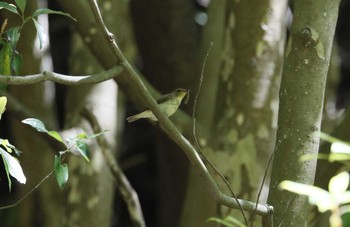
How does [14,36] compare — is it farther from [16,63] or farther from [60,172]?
[60,172]

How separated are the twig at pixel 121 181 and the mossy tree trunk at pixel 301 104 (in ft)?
3.32

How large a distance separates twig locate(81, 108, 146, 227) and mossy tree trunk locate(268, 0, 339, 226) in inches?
39.9

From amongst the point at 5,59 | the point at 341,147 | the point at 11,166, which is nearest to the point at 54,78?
the point at 11,166

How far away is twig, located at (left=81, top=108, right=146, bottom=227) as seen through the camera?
→ 2463 mm

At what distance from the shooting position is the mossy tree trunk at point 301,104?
1475 millimetres

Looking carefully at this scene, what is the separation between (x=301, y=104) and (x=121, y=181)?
111 centimetres

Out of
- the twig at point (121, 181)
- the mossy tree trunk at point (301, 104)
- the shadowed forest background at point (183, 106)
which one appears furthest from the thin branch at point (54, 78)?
the twig at point (121, 181)

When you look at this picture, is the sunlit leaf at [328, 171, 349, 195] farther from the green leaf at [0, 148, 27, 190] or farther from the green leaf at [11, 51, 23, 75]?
the green leaf at [11, 51, 23, 75]

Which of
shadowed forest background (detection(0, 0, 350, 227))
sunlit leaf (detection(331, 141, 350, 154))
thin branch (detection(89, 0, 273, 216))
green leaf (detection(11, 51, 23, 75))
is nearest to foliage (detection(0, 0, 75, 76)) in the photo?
green leaf (detection(11, 51, 23, 75))

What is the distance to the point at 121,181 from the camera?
247 cm

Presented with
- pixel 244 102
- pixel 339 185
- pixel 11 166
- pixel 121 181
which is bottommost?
pixel 121 181

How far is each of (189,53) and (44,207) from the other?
3.15 ft

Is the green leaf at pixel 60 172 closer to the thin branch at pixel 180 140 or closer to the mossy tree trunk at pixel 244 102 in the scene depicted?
the thin branch at pixel 180 140

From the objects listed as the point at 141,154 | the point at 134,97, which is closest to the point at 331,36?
the point at 134,97
